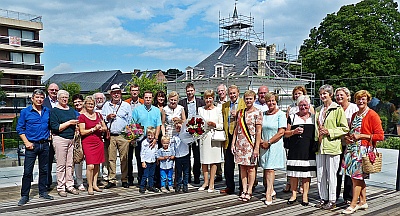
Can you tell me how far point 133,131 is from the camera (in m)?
6.37

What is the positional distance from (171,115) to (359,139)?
2.98m

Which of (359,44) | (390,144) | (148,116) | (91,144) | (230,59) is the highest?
(230,59)

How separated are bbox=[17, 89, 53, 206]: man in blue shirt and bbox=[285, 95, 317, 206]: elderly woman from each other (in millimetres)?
3601

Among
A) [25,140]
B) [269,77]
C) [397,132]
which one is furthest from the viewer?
[269,77]

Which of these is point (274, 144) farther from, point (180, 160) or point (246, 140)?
point (180, 160)

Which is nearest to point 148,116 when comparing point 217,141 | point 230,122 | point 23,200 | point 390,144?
point 217,141

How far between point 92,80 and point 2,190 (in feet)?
209

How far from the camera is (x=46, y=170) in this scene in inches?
239

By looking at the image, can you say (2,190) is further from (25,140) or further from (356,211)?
(356,211)

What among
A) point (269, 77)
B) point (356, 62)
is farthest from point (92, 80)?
point (356, 62)

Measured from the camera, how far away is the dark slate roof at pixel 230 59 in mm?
37188

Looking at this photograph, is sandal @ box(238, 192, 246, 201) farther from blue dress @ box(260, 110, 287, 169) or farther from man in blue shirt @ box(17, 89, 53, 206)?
man in blue shirt @ box(17, 89, 53, 206)

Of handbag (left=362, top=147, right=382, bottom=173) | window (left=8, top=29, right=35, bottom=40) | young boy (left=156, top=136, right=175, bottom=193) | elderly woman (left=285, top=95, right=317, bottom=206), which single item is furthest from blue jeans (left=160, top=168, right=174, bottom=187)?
window (left=8, top=29, right=35, bottom=40)

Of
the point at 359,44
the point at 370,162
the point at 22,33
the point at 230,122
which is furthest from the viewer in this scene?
the point at 22,33
